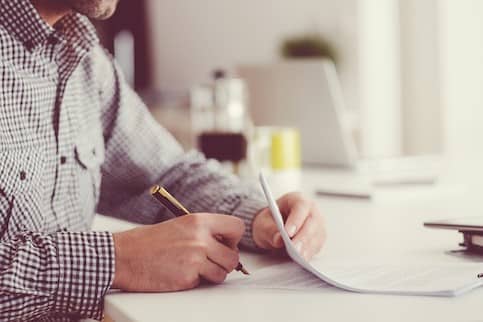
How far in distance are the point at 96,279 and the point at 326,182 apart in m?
1.07

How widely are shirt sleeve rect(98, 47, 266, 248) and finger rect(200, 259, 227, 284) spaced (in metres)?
0.53

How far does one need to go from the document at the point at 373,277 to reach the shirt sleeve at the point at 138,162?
1.69 feet

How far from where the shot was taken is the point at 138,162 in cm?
151

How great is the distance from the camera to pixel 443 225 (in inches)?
41.1

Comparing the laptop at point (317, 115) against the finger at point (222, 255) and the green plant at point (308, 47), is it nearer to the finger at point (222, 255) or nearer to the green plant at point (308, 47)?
the finger at point (222, 255)

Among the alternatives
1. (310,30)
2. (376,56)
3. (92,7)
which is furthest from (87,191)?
(310,30)

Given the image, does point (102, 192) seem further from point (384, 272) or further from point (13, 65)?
point (384, 272)

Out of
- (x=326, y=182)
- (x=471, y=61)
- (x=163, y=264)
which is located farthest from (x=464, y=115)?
(x=163, y=264)

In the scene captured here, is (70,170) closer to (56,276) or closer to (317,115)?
(56,276)

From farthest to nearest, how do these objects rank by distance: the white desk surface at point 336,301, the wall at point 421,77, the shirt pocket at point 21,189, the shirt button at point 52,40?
the wall at point 421,77 → the shirt button at point 52,40 → the shirt pocket at point 21,189 → the white desk surface at point 336,301

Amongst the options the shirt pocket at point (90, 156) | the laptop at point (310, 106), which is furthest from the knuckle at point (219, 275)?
the laptop at point (310, 106)

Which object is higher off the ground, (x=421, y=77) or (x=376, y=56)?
(x=376, y=56)

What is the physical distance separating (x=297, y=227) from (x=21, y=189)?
0.42m

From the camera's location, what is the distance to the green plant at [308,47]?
402cm
